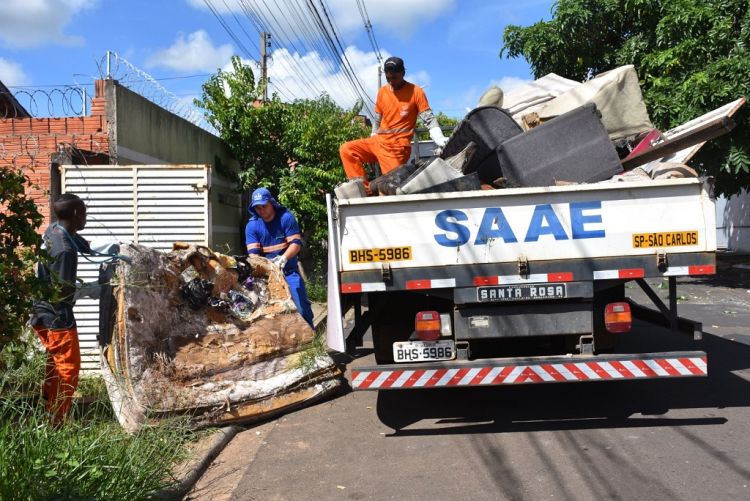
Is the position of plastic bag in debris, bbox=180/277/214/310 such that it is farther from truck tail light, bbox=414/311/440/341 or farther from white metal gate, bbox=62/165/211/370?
truck tail light, bbox=414/311/440/341

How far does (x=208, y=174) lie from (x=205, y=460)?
3.94m

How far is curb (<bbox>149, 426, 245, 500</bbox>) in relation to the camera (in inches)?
156

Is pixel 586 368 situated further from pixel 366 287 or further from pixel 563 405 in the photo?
pixel 366 287

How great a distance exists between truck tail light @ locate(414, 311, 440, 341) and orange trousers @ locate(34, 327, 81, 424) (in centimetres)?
255

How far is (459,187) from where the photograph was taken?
5.24 metres

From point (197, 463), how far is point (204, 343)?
1369 mm

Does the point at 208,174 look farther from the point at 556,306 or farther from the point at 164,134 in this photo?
the point at 556,306

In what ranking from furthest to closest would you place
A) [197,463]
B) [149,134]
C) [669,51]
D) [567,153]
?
[669,51], [149,134], [567,153], [197,463]

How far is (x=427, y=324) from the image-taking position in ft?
16.8

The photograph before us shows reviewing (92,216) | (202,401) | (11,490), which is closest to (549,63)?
(92,216)

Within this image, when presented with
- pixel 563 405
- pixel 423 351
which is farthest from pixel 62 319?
pixel 563 405

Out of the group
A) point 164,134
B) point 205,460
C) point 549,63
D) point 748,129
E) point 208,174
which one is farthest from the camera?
point 549,63

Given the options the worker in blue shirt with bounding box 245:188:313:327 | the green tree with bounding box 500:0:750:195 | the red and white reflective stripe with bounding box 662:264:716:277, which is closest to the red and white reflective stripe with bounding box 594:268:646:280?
the red and white reflective stripe with bounding box 662:264:716:277

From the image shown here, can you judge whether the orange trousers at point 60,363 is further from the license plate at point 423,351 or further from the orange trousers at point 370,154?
the orange trousers at point 370,154
